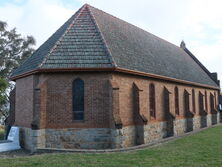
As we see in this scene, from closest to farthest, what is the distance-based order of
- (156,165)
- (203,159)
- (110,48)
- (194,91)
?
1. (156,165)
2. (203,159)
3. (110,48)
4. (194,91)

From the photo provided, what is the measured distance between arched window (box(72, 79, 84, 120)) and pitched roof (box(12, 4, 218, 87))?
1048 millimetres

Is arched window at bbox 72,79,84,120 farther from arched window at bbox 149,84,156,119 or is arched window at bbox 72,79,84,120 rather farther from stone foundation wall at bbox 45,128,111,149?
arched window at bbox 149,84,156,119

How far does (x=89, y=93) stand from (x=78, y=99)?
71 centimetres

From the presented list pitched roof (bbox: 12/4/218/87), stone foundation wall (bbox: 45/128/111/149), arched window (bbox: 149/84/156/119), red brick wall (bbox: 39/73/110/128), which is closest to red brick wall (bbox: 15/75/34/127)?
pitched roof (bbox: 12/4/218/87)

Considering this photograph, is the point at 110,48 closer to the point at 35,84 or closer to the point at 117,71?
the point at 117,71

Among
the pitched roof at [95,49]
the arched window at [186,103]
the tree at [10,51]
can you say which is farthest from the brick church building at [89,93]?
the tree at [10,51]

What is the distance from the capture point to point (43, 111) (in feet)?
42.4

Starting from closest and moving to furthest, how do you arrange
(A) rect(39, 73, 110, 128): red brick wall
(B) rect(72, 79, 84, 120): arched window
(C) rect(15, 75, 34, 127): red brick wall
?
1. (A) rect(39, 73, 110, 128): red brick wall
2. (B) rect(72, 79, 84, 120): arched window
3. (C) rect(15, 75, 34, 127): red brick wall

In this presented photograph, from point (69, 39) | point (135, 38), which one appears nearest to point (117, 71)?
point (69, 39)

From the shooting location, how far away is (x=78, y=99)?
43.6 ft

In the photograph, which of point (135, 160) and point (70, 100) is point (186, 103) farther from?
point (135, 160)

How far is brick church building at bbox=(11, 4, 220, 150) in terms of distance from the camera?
507 inches

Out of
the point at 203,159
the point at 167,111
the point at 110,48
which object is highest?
the point at 110,48

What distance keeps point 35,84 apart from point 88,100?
3373 mm
